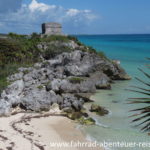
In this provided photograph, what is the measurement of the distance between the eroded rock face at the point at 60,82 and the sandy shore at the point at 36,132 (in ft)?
5.17

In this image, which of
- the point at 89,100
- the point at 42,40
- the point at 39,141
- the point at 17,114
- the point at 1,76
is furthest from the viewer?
the point at 42,40

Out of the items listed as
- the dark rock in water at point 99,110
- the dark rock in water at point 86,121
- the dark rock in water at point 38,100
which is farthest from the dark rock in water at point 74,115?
the dark rock in water at point 38,100

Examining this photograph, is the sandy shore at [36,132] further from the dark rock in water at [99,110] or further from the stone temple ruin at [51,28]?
the stone temple ruin at [51,28]

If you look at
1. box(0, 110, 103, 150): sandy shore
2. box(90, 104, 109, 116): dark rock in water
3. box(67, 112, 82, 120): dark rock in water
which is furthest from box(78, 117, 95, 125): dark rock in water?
box(90, 104, 109, 116): dark rock in water

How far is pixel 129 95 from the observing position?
2606cm

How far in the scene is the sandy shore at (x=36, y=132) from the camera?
1322 centimetres

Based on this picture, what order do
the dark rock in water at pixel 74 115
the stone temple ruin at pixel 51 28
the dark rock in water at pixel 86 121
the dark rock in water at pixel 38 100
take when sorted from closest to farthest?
the dark rock in water at pixel 86 121 → the dark rock in water at pixel 74 115 → the dark rock in water at pixel 38 100 → the stone temple ruin at pixel 51 28

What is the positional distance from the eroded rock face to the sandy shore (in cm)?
157

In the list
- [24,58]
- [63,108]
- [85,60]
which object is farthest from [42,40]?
[63,108]

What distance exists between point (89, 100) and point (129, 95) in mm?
5284

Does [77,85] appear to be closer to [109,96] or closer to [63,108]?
[109,96]

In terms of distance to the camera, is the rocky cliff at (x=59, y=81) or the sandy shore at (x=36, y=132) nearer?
the sandy shore at (x=36, y=132)

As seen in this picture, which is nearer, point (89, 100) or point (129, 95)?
point (89, 100)

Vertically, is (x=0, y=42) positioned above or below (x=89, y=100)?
above
